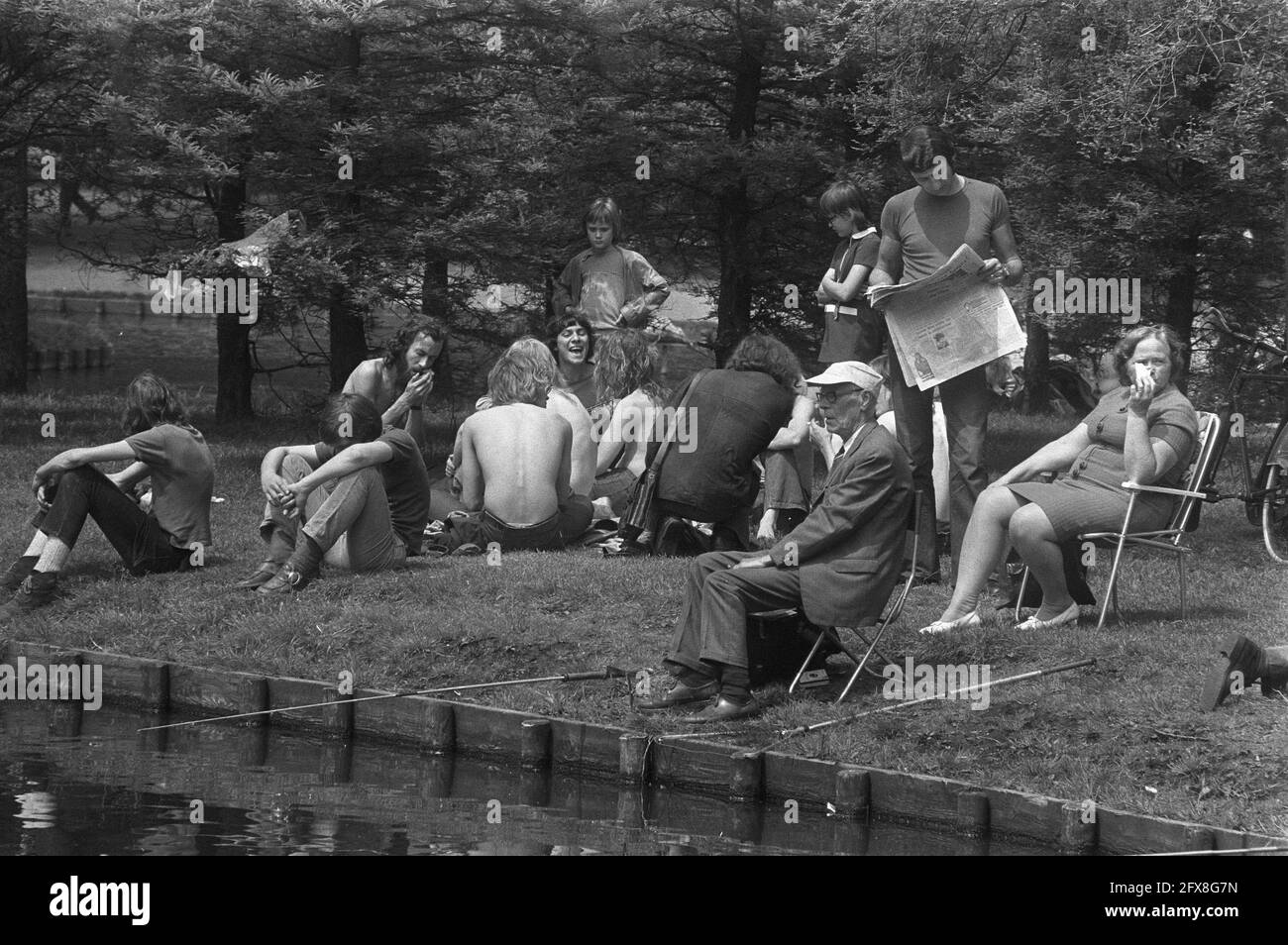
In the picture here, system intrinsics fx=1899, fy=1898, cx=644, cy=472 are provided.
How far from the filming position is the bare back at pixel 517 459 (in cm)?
1141

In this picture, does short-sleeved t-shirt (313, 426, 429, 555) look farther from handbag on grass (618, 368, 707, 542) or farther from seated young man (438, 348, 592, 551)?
handbag on grass (618, 368, 707, 542)

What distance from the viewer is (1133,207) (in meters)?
15.6

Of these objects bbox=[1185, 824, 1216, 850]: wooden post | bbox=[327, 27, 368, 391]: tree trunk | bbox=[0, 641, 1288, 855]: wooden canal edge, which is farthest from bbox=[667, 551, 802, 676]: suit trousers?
bbox=[327, 27, 368, 391]: tree trunk

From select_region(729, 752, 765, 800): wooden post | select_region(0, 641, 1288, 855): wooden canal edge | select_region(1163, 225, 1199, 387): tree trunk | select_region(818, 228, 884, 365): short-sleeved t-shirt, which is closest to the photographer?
select_region(0, 641, 1288, 855): wooden canal edge

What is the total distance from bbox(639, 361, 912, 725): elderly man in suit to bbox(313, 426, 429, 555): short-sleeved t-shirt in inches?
125

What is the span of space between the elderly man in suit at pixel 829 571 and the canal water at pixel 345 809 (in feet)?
2.28

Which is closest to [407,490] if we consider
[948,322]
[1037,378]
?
[948,322]

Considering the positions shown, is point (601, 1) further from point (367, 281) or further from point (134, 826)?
point (134, 826)

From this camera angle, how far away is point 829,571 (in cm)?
860

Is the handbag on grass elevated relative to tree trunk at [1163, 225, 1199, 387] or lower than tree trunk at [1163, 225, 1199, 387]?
lower

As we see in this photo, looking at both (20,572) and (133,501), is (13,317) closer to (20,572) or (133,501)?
(133,501)

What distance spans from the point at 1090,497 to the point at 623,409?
3.65 metres

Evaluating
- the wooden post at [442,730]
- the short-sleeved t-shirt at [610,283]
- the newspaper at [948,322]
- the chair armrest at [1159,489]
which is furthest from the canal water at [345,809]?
the short-sleeved t-shirt at [610,283]

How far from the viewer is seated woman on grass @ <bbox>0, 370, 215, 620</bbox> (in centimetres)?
1099
